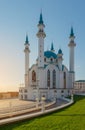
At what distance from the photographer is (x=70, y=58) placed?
4812 centimetres

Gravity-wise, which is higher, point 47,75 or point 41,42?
point 41,42

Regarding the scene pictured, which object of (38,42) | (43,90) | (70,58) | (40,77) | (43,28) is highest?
(43,28)

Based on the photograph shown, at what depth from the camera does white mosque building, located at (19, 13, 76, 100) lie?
39.9 m

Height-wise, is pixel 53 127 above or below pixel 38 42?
below

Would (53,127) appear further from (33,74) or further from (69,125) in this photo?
(33,74)

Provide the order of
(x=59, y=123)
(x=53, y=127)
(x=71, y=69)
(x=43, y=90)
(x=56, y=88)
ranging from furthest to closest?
(x=71, y=69)
(x=56, y=88)
(x=43, y=90)
(x=59, y=123)
(x=53, y=127)

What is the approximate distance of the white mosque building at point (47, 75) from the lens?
3988 cm

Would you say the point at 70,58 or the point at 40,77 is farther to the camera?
the point at 70,58

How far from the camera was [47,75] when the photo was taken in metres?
42.5

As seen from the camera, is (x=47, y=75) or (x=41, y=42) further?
(x=47, y=75)

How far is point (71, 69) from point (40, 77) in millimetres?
11908

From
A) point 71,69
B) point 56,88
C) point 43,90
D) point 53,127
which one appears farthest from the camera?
point 71,69

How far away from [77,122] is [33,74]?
3568 centimetres

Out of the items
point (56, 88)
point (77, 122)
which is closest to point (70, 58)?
point (56, 88)
